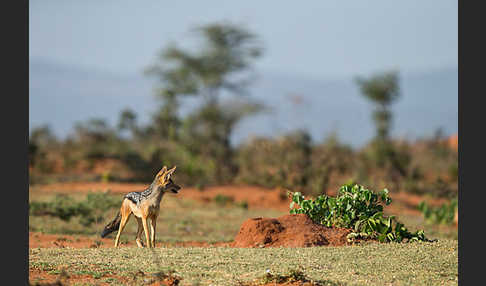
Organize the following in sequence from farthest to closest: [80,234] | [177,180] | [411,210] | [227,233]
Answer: [177,180], [411,210], [227,233], [80,234]

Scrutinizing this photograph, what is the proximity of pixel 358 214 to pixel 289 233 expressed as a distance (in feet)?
4.42

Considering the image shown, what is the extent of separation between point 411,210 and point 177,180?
10.6m

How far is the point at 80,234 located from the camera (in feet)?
56.1

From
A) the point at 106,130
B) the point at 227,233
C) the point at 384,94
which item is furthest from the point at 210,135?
the point at 227,233

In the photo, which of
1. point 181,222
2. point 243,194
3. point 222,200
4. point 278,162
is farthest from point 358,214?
point 278,162

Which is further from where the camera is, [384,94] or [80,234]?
[384,94]

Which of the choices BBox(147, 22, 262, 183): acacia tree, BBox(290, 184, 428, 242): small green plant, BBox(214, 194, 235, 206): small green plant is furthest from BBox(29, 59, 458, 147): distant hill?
BBox(290, 184, 428, 242): small green plant

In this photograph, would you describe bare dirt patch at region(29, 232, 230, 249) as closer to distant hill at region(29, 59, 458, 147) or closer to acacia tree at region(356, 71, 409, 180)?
acacia tree at region(356, 71, 409, 180)

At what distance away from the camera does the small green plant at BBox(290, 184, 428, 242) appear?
39.3 ft

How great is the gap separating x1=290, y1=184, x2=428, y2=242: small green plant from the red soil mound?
0.25 m

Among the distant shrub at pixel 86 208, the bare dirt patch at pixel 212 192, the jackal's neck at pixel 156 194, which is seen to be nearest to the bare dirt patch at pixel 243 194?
the bare dirt patch at pixel 212 192

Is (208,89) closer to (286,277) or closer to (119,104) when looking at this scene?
(286,277)

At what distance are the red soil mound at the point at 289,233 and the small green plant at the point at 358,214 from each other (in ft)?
0.83

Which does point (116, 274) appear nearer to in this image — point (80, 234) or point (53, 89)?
point (80, 234)
